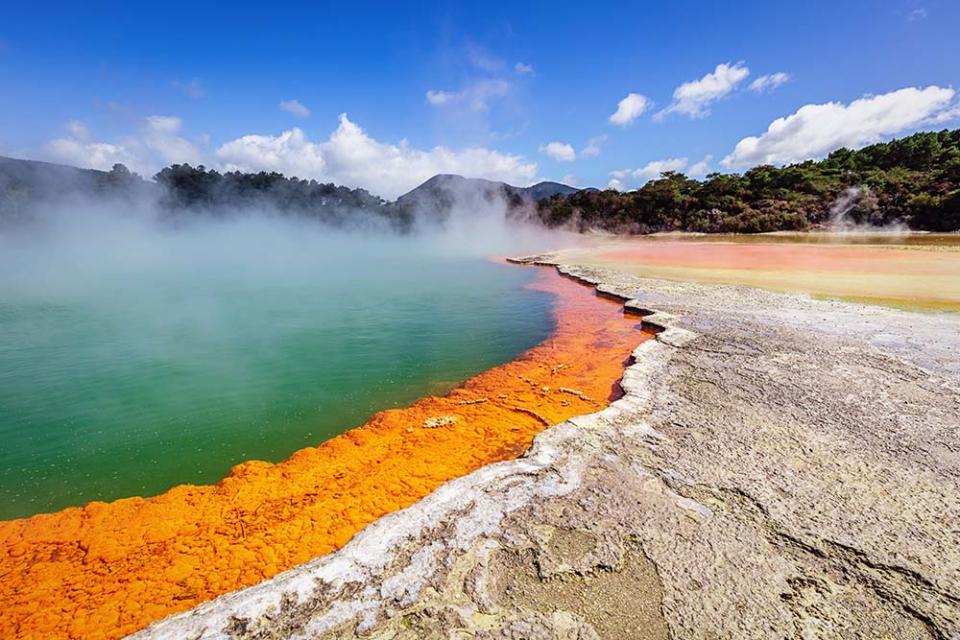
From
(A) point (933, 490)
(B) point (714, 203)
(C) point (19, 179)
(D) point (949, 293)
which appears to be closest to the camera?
(A) point (933, 490)

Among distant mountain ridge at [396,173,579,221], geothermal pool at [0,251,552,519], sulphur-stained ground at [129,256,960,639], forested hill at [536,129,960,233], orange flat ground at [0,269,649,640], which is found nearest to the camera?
sulphur-stained ground at [129,256,960,639]

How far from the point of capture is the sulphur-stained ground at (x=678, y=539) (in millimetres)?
1590

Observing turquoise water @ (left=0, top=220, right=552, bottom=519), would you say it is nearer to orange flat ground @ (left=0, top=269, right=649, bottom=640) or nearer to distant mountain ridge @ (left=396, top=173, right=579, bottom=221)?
orange flat ground @ (left=0, top=269, right=649, bottom=640)

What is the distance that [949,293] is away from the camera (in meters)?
7.60

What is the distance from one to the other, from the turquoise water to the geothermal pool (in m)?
0.02

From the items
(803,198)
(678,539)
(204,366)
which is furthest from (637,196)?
(678,539)

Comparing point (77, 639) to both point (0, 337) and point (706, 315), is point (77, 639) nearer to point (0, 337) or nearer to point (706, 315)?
point (706, 315)

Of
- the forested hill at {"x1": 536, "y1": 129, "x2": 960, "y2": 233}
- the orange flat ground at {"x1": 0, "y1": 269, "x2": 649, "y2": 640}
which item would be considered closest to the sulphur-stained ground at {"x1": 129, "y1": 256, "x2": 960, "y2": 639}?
the orange flat ground at {"x1": 0, "y1": 269, "x2": 649, "y2": 640}

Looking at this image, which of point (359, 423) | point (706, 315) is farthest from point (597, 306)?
point (359, 423)

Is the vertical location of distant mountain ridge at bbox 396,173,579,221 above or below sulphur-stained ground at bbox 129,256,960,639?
above

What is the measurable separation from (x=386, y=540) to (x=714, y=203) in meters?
→ 36.0

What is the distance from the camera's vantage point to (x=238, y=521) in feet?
8.41

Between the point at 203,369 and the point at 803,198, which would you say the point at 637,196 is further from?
the point at 203,369

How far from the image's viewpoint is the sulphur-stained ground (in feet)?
5.22
